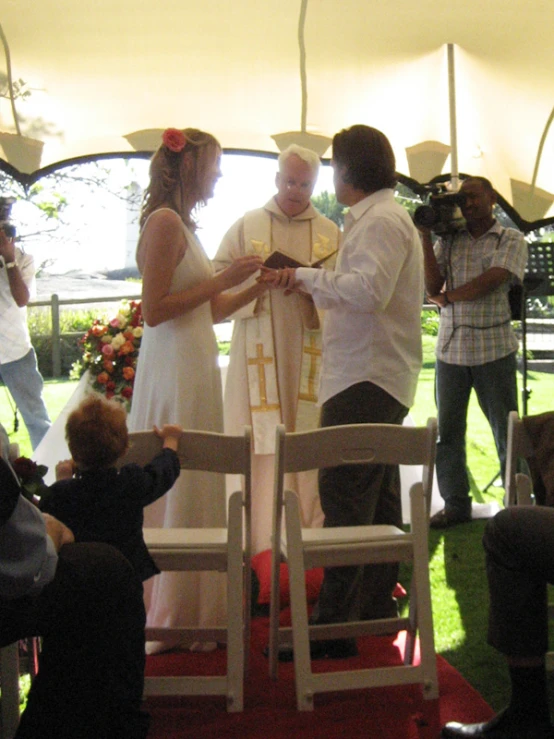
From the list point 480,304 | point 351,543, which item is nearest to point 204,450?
point 351,543

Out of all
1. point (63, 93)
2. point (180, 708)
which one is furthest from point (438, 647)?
point (63, 93)

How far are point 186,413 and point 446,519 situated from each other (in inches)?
87.0

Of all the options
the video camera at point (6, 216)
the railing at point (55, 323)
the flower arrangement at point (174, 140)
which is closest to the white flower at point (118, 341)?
the flower arrangement at point (174, 140)

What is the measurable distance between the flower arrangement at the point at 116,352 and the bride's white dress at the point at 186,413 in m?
1.19

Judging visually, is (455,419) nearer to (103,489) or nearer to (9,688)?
(103,489)

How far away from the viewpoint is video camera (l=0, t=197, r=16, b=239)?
5691 mm

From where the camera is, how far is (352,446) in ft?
8.94

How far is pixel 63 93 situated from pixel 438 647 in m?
3.70

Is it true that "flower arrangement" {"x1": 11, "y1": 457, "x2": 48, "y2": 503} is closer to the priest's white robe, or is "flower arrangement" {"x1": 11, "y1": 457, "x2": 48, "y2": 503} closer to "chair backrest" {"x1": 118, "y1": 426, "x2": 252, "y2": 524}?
"chair backrest" {"x1": 118, "y1": 426, "x2": 252, "y2": 524}

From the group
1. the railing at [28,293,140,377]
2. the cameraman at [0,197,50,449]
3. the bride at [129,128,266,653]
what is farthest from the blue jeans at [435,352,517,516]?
the railing at [28,293,140,377]

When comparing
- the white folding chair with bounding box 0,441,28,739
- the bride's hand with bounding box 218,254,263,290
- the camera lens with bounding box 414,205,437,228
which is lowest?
the white folding chair with bounding box 0,441,28,739

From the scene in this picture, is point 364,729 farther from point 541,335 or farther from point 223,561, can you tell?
point 541,335

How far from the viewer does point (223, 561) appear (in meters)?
2.69

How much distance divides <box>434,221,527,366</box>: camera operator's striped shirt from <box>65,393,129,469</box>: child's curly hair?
286 centimetres
